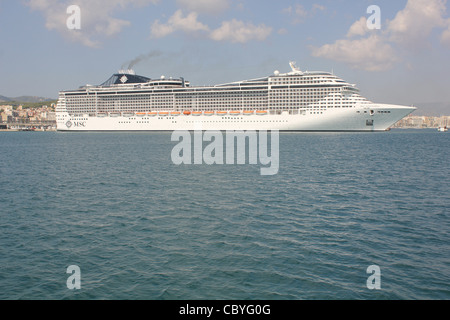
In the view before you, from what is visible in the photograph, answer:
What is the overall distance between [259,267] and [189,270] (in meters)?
2.25

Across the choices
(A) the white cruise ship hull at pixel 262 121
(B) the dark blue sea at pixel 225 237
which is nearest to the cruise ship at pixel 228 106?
(A) the white cruise ship hull at pixel 262 121

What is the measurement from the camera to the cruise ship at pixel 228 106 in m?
84.4

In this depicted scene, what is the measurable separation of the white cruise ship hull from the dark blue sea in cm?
5756

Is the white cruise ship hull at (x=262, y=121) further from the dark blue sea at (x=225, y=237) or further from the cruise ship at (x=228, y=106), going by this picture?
the dark blue sea at (x=225, y=237)

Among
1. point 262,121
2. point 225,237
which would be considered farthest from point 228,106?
point 225,237

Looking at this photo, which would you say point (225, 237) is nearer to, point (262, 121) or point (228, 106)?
point (262, 121)

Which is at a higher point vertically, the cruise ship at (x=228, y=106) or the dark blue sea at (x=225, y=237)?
the cruise ship at (x=228, y=106)

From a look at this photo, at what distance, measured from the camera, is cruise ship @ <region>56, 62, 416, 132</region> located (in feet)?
277

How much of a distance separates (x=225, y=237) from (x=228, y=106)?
87.8 meters

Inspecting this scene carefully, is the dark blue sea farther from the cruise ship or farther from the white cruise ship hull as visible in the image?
the cruise ship

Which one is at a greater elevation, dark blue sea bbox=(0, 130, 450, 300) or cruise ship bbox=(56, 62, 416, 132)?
cruise ship bbox=(56, 62, 416, 132)

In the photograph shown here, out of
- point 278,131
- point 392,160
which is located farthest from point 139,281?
point 278,131

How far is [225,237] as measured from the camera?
47.9ft

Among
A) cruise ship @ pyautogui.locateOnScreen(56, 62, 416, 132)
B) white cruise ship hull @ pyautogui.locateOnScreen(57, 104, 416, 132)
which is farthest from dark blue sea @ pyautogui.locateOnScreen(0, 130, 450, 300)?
cruise ship @ pyautogui.locateOnScreen(56, 62, 416, 132)
